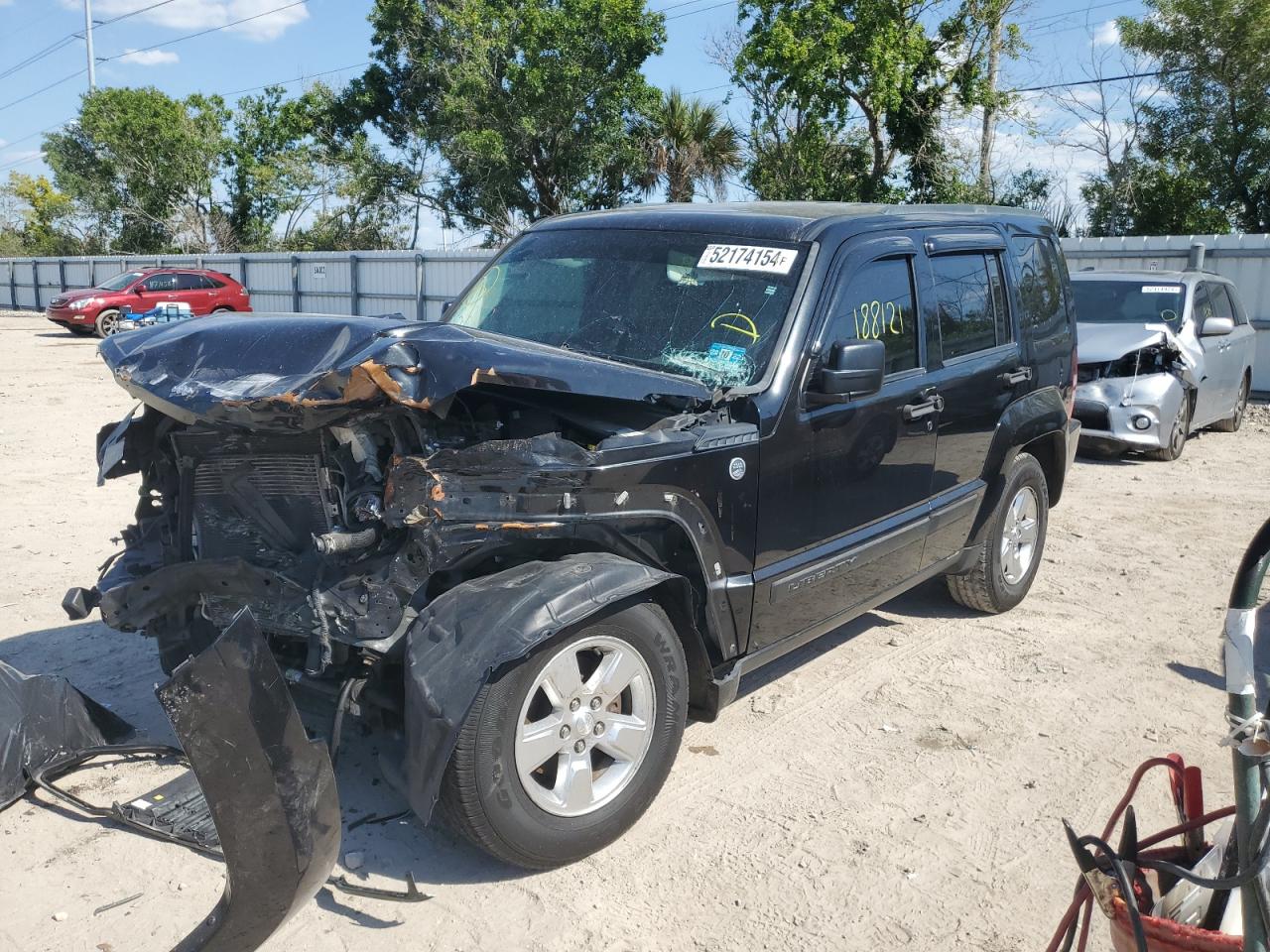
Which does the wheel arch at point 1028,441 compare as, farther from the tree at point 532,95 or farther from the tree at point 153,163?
the tree at point 153,163

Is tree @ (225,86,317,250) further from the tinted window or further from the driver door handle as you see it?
the driver door handle

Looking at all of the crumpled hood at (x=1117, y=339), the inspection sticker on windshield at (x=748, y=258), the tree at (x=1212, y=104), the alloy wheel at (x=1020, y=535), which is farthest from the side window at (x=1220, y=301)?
the tree at (x=1212, y=104)

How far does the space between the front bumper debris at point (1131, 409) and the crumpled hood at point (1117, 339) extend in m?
0.25

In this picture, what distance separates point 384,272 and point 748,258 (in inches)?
859

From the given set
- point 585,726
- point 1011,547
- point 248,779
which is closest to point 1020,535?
point 1011,547

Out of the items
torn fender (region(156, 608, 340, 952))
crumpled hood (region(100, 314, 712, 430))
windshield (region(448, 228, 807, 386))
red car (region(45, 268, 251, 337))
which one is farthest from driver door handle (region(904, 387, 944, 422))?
red car (region(45, 268, 251, 337))

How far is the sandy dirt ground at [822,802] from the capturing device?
3.01m

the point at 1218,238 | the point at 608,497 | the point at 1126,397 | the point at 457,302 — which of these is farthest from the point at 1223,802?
the point at 1218,238

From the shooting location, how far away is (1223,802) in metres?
3.71

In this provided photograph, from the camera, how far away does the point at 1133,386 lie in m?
9.87

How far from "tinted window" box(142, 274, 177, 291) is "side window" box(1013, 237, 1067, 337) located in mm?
23266

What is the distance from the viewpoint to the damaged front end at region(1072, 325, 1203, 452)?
32.2 ft

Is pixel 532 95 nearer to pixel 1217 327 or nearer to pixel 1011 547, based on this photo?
pixel 1217 327

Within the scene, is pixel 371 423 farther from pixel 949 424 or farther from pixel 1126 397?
pixel 1126 397
